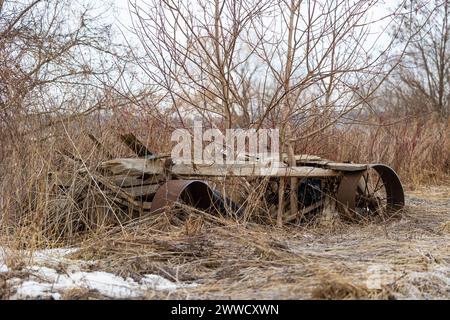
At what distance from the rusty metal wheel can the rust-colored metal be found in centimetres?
166

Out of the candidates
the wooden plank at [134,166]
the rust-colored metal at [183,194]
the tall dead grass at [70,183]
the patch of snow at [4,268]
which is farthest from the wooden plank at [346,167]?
the patch of snow at [4,268]

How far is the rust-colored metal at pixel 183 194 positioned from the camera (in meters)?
5.35

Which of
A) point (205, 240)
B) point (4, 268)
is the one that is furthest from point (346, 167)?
point (4, 268)

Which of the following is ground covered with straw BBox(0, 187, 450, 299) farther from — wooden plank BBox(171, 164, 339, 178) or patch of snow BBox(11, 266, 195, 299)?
wooden plank BBox(171, 164, 339, 178)

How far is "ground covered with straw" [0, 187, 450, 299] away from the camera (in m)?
3.37

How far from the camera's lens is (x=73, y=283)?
348cm

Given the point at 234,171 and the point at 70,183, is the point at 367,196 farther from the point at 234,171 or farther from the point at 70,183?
the point at 70,183

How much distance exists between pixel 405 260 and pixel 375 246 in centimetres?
62

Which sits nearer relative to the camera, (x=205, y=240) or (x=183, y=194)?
(x=205, y=240)

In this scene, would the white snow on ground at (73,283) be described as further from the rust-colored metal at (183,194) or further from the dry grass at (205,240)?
the rust-colored metal at (183,194)

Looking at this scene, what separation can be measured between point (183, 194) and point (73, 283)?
7.89 ft

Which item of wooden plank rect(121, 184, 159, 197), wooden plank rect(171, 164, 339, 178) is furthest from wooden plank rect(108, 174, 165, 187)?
wooden plank rect(171, 164, 339, 178)

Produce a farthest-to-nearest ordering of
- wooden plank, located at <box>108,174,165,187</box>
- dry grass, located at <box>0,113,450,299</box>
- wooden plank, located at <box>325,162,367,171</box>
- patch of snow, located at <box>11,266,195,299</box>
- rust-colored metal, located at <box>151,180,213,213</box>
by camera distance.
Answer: wooden plank, located at <box>325,162,367,171</box>
wooden plank, located at <box>108,174,165,187</box>
rust-colored metal, located at <box>151,180,213,213</box>
dry grass, located at <box>0,113,450,299</box>
patch of snow, located at <box>11,266,195,299</box>

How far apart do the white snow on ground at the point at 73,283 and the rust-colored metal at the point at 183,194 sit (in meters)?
1.46
